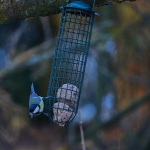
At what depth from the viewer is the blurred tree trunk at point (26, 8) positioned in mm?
3281

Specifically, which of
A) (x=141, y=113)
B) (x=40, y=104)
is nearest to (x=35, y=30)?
(x=141, y=113)

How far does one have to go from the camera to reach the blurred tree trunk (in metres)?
3.28

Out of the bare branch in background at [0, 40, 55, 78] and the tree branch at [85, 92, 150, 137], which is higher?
the bare branch in background at [0, 40, 55, 78]

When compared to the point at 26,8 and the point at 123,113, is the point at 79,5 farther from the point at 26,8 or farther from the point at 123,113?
the point at 123,113

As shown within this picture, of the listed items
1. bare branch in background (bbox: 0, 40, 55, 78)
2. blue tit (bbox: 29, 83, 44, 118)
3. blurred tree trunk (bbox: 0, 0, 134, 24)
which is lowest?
blue tit (bbox: 29, 83, 44, 118)

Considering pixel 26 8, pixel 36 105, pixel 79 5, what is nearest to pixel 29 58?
pixel 36 105

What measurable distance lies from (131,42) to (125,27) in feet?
0.95

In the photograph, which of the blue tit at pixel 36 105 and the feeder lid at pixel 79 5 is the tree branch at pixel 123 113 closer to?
the blue tit at pixel 36 105

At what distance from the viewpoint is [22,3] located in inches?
129

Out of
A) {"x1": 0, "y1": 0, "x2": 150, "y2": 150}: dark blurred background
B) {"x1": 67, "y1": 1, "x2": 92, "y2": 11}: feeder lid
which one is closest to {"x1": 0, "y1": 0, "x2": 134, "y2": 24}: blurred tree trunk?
{"x1": 67, "y1": 1, "x2": 92, "y2": 11}: feeder lid

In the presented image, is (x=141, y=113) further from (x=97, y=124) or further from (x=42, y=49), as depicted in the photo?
(x=42, y=49)

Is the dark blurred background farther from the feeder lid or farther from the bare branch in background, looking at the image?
the feeder lid

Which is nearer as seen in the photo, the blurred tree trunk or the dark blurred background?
the blurred tree trunk

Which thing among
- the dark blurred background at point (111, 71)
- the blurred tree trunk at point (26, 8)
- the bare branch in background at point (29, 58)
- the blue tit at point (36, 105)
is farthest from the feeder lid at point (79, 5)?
the bare branch in background at point (29, 58)
